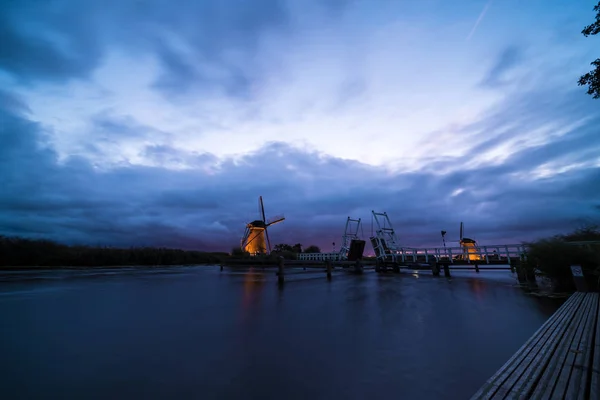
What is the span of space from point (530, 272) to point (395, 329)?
14.0 m

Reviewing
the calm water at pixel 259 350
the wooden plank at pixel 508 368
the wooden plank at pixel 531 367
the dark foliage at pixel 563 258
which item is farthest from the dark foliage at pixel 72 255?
the wooden plank at pixel 531 367

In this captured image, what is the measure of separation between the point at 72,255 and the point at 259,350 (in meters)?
52.8

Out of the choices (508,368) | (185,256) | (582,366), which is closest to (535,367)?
(508,368)

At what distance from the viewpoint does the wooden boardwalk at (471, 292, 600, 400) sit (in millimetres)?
2484

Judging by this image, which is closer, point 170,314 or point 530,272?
point 170,314

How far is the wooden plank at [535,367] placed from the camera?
2529 mm

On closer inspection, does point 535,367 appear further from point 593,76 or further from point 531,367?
point 593,76

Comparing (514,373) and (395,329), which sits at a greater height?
(514,373)

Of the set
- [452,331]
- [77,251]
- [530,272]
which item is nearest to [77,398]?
[452,331]

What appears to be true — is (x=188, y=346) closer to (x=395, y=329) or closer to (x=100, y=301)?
(x=395, y=329)

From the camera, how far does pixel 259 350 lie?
204 inches

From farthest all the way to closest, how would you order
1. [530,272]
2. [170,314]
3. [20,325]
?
1. [530,272]
2. [170,314]
3. [20,325]

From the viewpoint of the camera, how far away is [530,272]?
15.3 meters

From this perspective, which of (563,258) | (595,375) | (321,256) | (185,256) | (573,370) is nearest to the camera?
(595,375)
